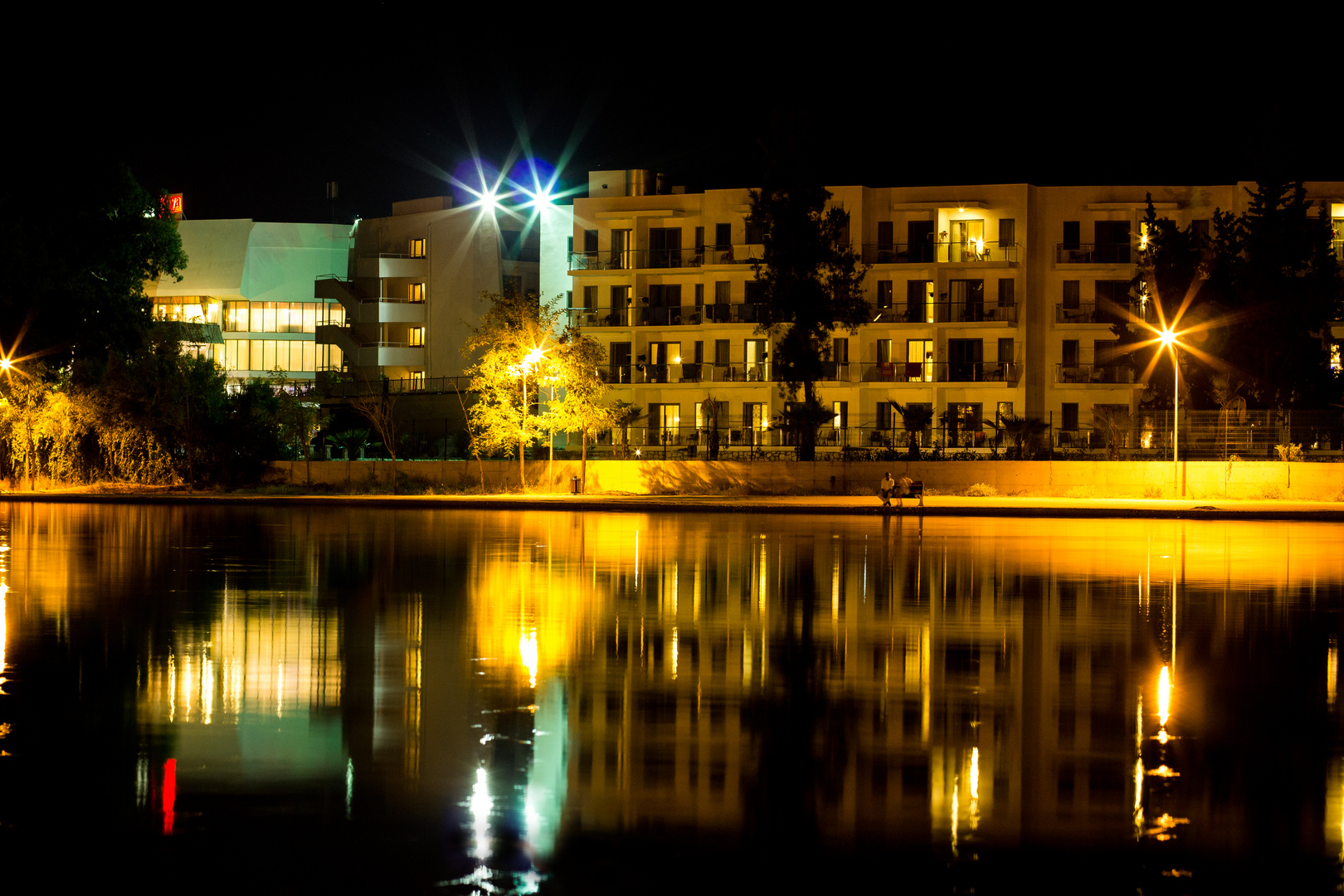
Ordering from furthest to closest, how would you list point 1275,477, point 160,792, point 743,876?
1. point 1275,477
2. point 160,792
3. point 743,876

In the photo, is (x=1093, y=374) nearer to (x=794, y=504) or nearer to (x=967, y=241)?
(x=967, y=241)

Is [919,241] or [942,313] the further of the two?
[919,241]

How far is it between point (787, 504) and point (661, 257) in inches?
1255

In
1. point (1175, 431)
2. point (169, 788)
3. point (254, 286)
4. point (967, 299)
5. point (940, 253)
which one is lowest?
point (169, 788)

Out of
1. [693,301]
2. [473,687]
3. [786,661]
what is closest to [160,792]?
[473,687]

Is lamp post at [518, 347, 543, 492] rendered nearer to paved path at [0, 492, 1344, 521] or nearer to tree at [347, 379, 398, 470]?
paved path at [0, 492, 1344, 521]

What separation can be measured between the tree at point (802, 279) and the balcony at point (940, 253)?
10.1 m

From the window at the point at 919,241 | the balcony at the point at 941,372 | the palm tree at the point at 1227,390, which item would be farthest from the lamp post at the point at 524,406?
the palm tree at the point at 1227,390

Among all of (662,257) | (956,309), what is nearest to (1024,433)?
(956,309)

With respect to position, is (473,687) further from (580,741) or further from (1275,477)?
(1275,477)

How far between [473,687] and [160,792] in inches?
134

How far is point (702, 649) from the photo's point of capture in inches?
493

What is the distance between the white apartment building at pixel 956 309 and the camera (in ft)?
218

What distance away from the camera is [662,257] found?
7031 cm
